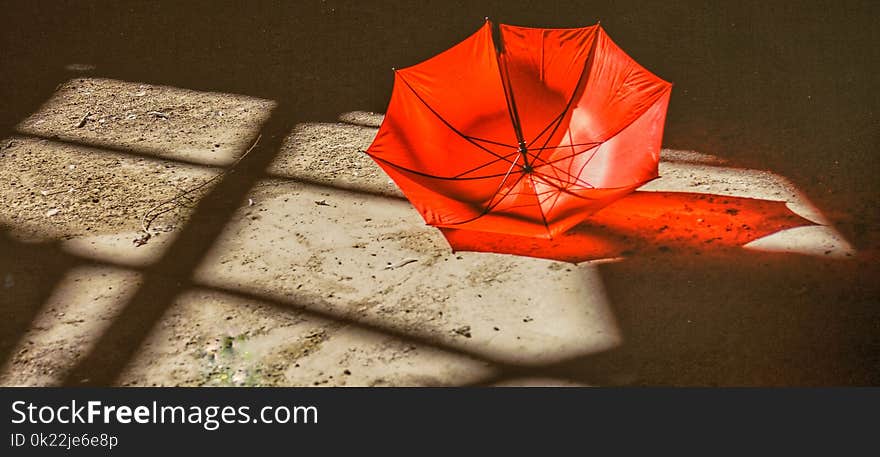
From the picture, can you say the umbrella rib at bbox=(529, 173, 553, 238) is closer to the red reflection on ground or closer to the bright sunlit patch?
the red reflection on ground

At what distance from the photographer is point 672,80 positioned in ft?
20.7

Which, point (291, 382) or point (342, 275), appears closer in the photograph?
point (291, 382)

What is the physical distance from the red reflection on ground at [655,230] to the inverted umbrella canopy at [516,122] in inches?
15.9

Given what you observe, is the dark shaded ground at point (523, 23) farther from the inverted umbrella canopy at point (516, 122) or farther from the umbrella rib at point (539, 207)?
the umbrella rib at point (539, 207)

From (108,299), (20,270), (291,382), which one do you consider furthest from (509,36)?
(20,270)

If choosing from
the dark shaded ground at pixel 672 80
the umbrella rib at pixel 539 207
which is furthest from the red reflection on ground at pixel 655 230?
the umbrella rib at pixel 539 207

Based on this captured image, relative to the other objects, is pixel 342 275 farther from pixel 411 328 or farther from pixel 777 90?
pixel 777 90

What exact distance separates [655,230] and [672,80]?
6.24 ft

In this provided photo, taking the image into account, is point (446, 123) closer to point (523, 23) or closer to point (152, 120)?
point (152, 120)

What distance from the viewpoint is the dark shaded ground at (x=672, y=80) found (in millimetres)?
4059

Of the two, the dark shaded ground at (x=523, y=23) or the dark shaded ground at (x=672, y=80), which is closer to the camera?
the dark shaded ground at (x=672, y=80)

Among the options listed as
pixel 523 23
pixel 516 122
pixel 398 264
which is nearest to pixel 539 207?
pixel 516 122

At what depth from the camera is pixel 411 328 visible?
415 cm

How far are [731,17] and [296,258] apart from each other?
4.13m
